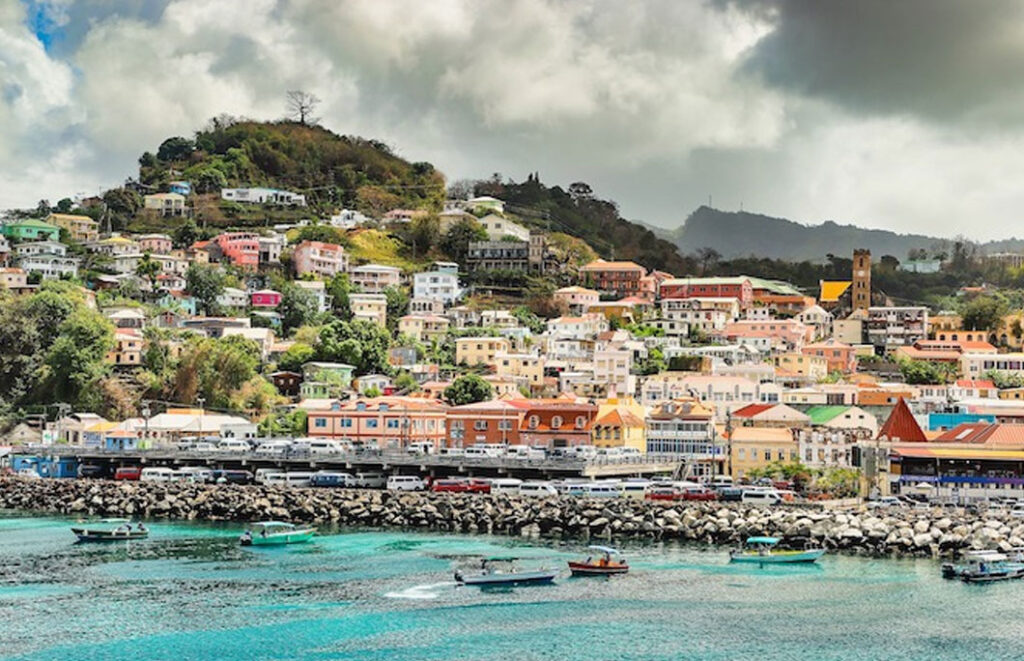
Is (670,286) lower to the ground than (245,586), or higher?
higher

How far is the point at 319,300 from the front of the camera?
108 meters

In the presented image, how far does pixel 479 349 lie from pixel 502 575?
5713 cm

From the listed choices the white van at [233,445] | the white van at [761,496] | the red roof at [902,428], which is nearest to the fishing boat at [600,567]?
the white van at [761,496]

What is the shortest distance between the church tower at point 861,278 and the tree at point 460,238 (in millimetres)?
38140

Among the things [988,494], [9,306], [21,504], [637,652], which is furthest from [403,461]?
[9,306]

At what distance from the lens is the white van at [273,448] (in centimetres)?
6544

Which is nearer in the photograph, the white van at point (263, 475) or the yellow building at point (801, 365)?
the white van at point (263, 475)

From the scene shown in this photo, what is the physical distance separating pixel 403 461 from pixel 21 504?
1884cm

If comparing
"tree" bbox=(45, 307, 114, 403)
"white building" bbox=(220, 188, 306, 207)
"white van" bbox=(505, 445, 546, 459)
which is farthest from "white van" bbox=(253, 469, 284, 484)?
"white building" bbox=(220, 188, 306, 207)

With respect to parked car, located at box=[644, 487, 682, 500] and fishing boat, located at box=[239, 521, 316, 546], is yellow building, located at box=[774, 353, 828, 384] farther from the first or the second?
fishing boat, located at box=[239, 521, 316, 546]

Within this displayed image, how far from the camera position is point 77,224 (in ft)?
431

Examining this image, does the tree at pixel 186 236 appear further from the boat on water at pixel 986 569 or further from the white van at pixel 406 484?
the boat on water at pixel 986 569

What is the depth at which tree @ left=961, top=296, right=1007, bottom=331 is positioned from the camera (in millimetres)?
109250

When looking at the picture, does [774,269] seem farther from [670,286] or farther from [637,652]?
[637,652]
